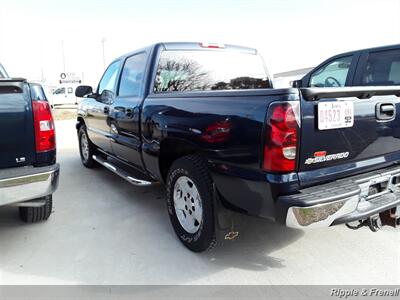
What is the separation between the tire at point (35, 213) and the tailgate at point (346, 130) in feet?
8.51

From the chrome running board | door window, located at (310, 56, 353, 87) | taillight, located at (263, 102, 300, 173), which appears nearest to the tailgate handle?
taillight, located at (263, 102, 300, 173)

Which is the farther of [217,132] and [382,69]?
[382,69]

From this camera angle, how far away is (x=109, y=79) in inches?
195

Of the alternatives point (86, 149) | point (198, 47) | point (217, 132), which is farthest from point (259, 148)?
point (86, 149)

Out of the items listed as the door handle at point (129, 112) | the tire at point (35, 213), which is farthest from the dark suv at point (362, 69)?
the tire at point (35, 213)

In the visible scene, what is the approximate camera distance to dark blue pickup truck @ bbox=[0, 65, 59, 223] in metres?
2.72

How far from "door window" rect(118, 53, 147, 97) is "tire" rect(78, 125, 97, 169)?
1.79 meters

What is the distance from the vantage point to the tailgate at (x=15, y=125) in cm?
273

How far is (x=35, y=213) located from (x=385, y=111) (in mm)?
3356

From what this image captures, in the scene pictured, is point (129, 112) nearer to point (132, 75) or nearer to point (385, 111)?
point (132, 75)

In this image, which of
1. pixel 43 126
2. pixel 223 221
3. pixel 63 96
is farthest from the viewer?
pixel 63 96

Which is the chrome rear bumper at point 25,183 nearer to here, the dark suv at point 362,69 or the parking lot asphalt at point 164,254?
the parking lot asphalt at point 164,254

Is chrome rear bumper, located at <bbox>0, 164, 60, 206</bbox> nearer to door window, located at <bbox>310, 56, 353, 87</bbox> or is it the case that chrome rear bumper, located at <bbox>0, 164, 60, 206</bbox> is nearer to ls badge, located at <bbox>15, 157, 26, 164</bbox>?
ls badge, located at <bbox>15, 157, 26, 164</bbox>

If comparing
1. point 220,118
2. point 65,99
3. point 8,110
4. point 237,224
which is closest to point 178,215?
point 237,224
